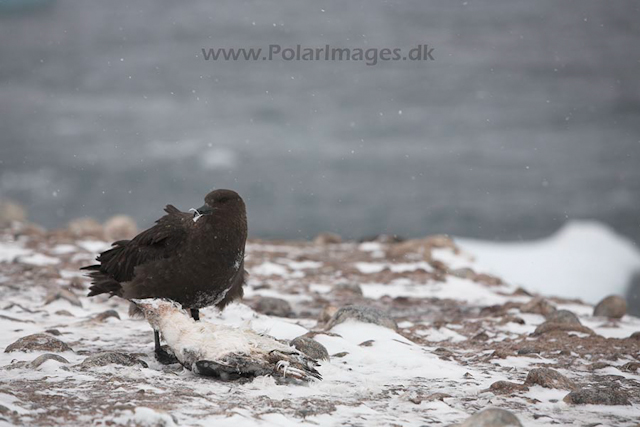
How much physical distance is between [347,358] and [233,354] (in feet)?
3.44

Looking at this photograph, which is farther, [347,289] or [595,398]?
[347,289]

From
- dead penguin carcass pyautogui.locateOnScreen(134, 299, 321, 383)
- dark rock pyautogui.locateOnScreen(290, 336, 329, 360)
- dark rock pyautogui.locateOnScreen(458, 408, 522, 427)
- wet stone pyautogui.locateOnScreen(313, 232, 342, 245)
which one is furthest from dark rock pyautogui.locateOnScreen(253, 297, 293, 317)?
wet stone pyautogui.locateOnScreen(313, 232, 342, 245)

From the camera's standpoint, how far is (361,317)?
581 centimetres

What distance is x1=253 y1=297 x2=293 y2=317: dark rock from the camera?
6977mm

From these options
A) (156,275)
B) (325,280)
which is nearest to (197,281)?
(156,275)

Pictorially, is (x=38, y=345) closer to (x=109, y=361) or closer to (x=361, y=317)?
(x=109, y=361)

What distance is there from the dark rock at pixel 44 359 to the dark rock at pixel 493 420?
2.57 m

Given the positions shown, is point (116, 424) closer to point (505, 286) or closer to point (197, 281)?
point (197, 281)

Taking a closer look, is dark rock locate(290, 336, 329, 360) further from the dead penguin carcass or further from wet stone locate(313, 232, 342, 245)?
wet stone locate(313, 232, 342, 245)

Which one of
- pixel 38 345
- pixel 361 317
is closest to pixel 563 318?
pixel 361 317

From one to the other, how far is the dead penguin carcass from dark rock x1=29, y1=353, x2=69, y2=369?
2.18 ft

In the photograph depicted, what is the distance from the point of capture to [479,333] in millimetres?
6289

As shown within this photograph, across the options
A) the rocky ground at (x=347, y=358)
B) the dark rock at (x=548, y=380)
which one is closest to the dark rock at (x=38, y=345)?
the rocky ground at (x=347, y=358)

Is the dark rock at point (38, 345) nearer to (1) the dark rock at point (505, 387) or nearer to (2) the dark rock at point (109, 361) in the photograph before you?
(2) the dark rock at point (109, 361)
